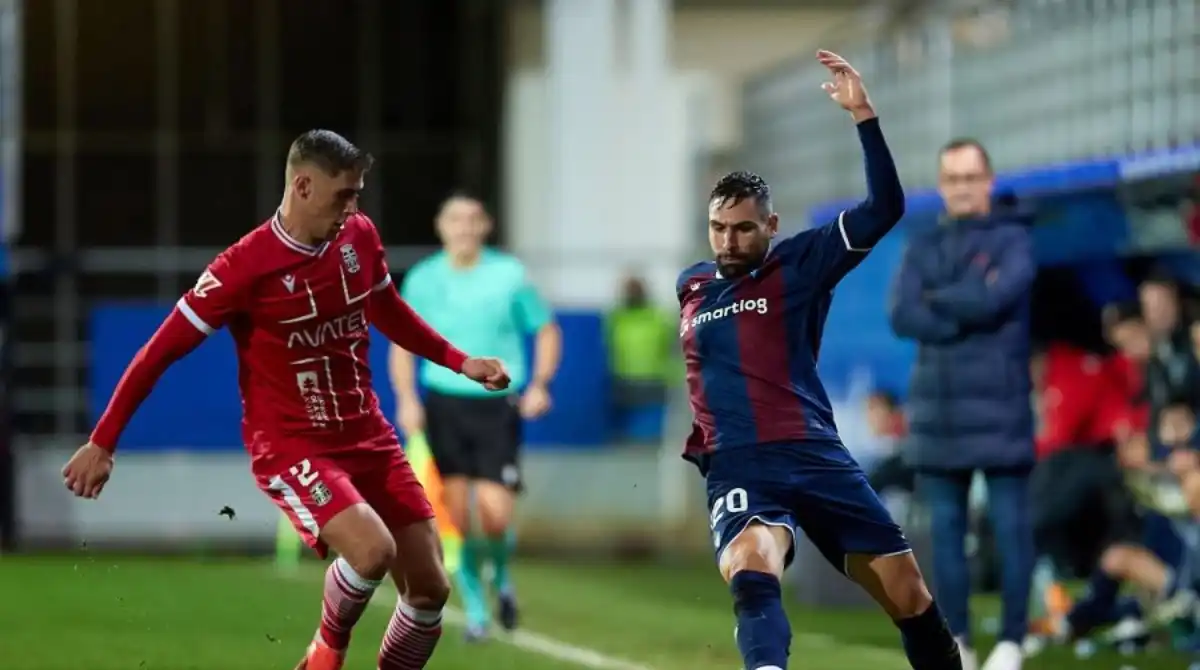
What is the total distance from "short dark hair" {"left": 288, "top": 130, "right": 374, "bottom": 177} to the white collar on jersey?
20cm

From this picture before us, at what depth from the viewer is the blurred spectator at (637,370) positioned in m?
19.9

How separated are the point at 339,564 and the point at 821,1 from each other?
21.0m

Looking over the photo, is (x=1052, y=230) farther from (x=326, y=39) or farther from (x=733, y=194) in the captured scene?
(x=326, y=39)

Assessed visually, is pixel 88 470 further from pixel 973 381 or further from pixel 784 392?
pixel 973 381

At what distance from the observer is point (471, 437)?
12.2m

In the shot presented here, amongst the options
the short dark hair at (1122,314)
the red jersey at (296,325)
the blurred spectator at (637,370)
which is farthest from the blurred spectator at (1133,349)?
the blurred spectator at (637,370)

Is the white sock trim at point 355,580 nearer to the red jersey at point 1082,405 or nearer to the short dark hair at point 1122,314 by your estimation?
the short dark hair at point 1122,314

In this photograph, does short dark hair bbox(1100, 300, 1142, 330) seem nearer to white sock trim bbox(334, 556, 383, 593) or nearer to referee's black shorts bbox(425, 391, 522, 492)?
referee's black shorts bbox(425, 391, 522, 492)

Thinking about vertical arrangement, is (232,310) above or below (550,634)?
above

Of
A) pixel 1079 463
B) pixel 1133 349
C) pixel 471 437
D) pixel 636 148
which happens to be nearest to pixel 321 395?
pixel 471 437

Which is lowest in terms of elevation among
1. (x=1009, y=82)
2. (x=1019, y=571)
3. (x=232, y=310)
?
(x=1019, y=571)

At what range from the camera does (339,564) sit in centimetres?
792

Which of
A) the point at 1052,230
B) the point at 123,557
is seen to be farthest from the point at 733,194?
the point at 123,557

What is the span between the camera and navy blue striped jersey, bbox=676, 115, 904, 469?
289 inches
